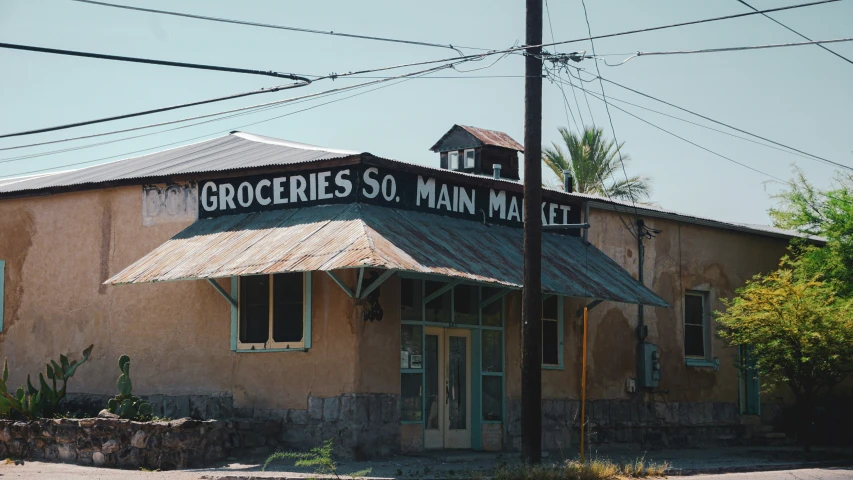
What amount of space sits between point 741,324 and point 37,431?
12.7m

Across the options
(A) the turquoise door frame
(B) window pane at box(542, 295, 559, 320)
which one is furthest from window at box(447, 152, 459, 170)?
(A) the turquoise door frame

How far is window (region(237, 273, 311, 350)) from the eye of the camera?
1731 centimetres

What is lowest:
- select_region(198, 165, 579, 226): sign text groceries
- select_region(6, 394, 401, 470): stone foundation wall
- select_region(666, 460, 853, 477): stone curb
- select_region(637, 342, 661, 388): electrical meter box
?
select_region(666, 460, 853, 477): stone curb

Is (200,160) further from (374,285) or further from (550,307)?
(550,307)

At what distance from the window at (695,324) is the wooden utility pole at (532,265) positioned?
9.15m

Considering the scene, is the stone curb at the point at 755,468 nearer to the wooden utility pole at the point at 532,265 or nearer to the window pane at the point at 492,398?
the wooden utility pole at the point at 532,265

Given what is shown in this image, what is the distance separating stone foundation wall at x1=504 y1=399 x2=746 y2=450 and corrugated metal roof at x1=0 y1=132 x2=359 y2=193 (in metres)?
5.81

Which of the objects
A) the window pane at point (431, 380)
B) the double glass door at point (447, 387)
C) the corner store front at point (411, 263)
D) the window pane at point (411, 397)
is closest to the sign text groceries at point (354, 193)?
the corner store front at point (411, 263)

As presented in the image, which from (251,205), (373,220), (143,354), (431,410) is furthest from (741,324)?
(143,354)

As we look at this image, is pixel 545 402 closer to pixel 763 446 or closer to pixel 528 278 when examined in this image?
pixel 528 278

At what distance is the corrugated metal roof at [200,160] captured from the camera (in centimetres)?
1881

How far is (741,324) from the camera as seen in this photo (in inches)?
821

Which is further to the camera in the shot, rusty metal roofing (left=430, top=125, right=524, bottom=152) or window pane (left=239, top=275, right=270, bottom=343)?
rusty metal roofing (left=430, top=125, right=524, bottom=152)

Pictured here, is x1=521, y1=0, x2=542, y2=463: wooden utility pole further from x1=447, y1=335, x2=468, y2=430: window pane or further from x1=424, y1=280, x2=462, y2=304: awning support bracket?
x1=447, y1=335, x2=468, y2=430: window pane
